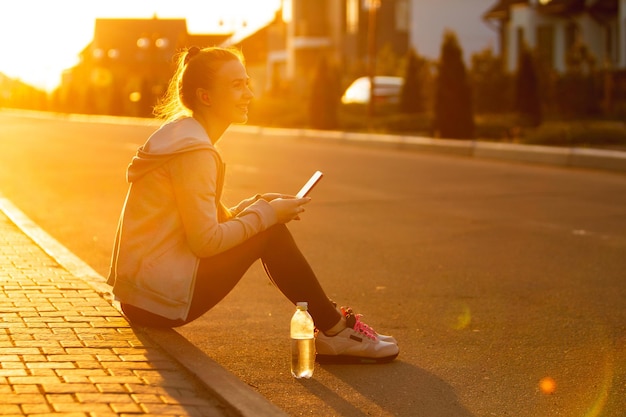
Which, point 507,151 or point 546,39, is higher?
point 546,39

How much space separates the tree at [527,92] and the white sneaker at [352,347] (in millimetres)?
23349

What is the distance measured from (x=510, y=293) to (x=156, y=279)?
3.13m

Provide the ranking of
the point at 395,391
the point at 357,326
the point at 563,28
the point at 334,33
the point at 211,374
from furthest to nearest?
the point at 334,33
the point at 563,28
the point at 357,326
the point at 395,391
the point at 211,374

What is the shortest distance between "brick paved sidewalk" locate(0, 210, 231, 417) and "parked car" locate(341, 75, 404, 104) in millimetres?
35527

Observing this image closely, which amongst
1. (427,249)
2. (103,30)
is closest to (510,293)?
(427,249)

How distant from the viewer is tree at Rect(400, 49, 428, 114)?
1447 inches

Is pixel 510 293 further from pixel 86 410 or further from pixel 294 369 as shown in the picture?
pixel 86 410

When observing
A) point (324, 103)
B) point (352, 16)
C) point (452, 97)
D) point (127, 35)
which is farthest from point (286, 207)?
point (127, 35)

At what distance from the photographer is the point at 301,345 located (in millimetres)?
5531

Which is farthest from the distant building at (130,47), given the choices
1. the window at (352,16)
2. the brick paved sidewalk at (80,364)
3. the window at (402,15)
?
the brick paved sidewalk at (80,364)

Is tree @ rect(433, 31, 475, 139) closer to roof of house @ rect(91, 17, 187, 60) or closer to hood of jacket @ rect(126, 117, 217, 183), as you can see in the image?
hood of jacket @ rect(126, 117, 217, 183)

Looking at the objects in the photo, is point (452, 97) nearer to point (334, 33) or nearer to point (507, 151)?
point (507, 151)

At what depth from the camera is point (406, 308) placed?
7.50 meters

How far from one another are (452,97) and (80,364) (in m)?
23.6
